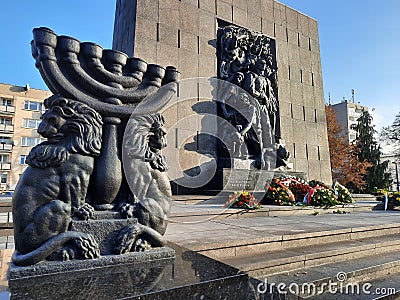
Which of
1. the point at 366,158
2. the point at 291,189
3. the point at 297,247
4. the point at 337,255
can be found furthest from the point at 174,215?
the point at 366,158

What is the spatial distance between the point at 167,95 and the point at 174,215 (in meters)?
2.79

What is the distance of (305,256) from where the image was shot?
3.14 meters

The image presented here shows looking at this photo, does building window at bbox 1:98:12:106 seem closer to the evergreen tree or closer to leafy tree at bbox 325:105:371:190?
leafy tree at bbox 325:105:371:190

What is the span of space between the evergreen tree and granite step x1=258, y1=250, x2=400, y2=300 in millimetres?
24711

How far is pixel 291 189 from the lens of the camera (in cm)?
796

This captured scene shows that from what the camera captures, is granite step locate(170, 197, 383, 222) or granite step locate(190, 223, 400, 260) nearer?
granite step locate(190, 223, 400, 260)

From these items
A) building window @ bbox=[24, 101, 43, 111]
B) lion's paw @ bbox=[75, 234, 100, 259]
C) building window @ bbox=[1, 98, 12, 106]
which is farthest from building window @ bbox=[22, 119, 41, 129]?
lion's paw @ bbox=[75, 234, 100, 259]

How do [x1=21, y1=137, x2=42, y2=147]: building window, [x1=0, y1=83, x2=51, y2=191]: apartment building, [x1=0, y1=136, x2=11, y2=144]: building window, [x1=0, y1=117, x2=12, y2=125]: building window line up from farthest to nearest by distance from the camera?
[x1=21, y1=137, x2=42, y2=147]: building window, [x1=0, y1=117, x2=12, y2=125]: building window, [x1=0, y1=136, x2=11, y2=144]: building window, [x1=0, y1=83, x2=51, y2=191]: apartment building

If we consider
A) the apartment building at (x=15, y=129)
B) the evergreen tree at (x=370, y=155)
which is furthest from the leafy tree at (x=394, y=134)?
the apartment building at (x=15, y=129)

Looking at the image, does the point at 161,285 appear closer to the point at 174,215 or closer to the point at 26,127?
the point at 174,215

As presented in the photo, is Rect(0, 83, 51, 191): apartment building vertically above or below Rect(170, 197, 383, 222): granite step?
above

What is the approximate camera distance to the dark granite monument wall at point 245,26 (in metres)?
8.21

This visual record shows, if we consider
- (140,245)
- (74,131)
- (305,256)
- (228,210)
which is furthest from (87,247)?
(228,210)

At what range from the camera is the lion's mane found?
2.11m
